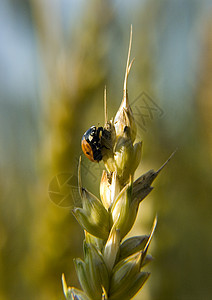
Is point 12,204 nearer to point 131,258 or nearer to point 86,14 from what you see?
point 86,14

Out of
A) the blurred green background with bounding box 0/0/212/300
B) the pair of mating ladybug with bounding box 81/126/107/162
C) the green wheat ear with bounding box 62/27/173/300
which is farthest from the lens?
the blurred green background with bounding box 0/0/212/300

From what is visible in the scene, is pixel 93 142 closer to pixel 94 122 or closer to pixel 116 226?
pixel 116 226

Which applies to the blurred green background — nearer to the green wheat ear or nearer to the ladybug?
the ladybug

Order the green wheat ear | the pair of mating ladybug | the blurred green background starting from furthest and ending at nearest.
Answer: the blurred green background → the pair of mating ladybug → the green wheat ear

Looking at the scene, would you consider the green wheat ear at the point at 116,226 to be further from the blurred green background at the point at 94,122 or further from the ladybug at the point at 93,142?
the blurred green background at the point at 94,122

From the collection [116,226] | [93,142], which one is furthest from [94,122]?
[116,226]

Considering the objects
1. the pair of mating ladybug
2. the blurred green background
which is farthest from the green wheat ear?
the blurred green background

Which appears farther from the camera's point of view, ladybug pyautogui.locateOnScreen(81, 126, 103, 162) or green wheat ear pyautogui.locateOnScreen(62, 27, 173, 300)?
ladybug pyautogui.locateOnScreen(81, 126, 103, 162)
